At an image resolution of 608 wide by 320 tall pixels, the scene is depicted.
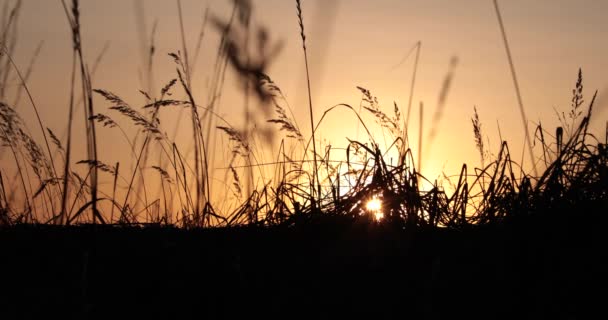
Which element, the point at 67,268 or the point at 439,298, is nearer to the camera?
the point at 439,298

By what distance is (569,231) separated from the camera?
1.98 metres

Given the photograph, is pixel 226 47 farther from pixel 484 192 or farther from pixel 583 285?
pixel 583 285

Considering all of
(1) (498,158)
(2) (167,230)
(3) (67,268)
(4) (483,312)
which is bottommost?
(4) (483,312)

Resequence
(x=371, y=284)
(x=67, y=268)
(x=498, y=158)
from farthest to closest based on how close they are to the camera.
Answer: (x=498, y=158), (x=67, y=268), (x=371, y=284)

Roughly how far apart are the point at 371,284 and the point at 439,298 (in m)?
0.18

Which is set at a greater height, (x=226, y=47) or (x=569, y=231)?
(x=226, y=47)

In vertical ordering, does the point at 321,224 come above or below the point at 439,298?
above

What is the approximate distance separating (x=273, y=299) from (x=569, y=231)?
0.83 m

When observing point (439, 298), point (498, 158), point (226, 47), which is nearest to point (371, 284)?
point (439, 298)

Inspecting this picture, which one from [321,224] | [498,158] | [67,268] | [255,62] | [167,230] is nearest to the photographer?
[67,268]

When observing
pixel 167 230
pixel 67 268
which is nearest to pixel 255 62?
pixel 167 230

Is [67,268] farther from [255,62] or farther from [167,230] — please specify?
[255,62]

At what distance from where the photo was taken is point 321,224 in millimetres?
2199

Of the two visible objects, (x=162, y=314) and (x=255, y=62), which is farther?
(x=255, y=62)
